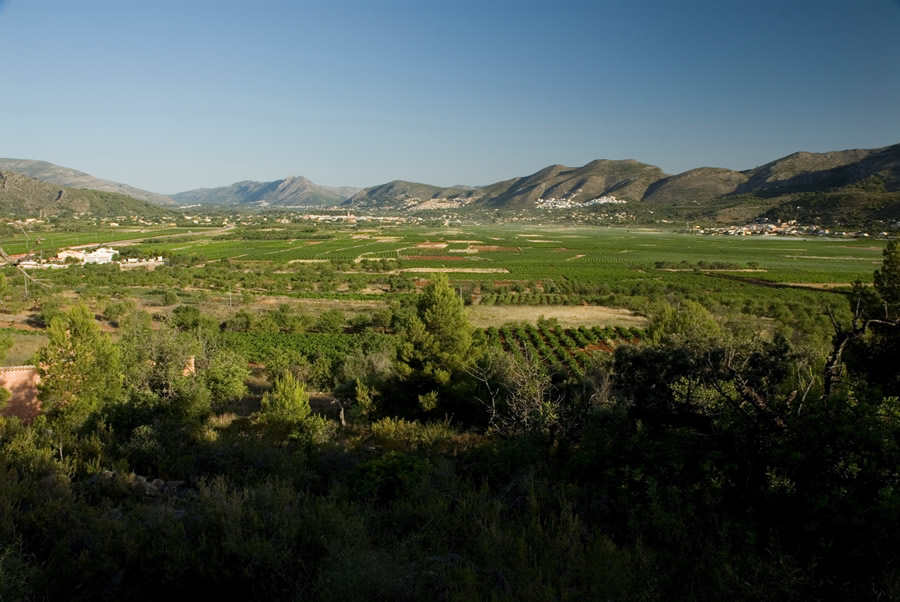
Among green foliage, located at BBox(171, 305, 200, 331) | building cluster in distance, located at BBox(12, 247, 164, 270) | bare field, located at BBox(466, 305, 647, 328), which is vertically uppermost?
building cluster in distance, located at BBox(12, 247, 164, 270)

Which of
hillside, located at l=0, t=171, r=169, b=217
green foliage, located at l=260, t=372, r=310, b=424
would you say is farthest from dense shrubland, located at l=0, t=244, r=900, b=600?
hillside, located at l=0, t=171, r=169, b=217

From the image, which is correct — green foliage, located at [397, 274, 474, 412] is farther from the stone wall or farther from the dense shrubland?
the stone wall

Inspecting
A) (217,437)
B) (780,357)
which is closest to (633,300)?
(780,357)

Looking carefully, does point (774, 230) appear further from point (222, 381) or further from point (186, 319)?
point (222, 381)

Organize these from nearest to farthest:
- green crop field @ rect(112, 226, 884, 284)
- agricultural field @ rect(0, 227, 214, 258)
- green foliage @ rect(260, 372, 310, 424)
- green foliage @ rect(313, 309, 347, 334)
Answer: green foliage @ rect(260, 372, 310, 424) < green foliage @ rect(313, 309, 347, 334) < green crop field @ rect(112, 226, 884, 284) < agricultural field @ rect(0, 227, 214, 258)

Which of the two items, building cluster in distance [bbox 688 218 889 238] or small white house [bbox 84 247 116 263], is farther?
building cluster in distance [bbox 688 218 889 238]

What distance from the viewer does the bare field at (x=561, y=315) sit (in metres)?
44.1

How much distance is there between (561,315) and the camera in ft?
157

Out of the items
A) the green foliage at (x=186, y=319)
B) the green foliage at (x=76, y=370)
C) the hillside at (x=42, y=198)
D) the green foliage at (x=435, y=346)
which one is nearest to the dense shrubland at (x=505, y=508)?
the green foliage at (x=76, y=370)

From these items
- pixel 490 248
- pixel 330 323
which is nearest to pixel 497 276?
pixel 330 323

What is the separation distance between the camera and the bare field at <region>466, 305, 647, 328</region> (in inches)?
1735

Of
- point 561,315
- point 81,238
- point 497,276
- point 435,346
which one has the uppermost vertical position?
point 81,238

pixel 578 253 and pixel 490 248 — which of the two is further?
pixel 490 248

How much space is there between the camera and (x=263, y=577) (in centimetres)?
443
